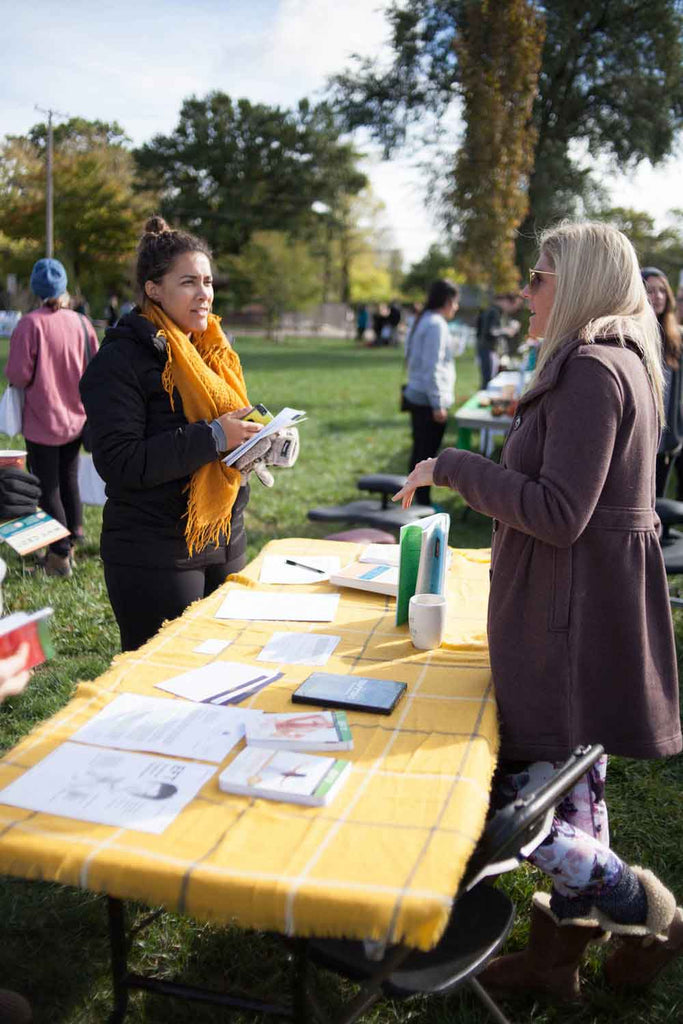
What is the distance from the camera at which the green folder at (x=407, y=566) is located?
7.94 ft

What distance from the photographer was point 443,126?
2414 cm

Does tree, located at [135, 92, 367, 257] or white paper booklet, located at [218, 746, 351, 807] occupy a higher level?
tree, located at [135, 92, 367, 257]

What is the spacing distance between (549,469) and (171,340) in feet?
4.37

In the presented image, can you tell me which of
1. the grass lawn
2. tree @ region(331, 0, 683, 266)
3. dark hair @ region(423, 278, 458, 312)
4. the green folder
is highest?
tree @ region(331, 0, 683, 266)

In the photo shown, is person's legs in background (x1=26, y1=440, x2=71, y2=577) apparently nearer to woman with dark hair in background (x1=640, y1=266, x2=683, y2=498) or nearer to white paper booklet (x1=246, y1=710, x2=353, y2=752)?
woman with dark hair in background (x1=640, y1=266, x2=683, y2=498)

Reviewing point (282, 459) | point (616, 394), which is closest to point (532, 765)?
point (616, 394)

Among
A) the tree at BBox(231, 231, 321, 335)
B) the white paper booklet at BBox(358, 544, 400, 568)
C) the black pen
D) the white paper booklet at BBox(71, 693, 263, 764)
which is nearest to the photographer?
the white paper booklet at BBox(71, 693, 263, 764)

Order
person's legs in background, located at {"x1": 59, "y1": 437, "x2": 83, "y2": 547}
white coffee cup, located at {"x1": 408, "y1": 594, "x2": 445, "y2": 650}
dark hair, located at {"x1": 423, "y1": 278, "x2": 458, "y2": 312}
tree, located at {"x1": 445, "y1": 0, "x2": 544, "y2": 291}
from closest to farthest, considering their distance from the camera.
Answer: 1. white coffee cup, located at {"x1": 408, "y1": 594, "x2": 445, "y2": 650}
2. person's legs in background, located at {"x1": 59, "y1": 437, "x2": 83, "y2": 547}
3. dark hair, located at {"x1": 423, "y1": 278, "x2": 458, "y2": 312}
4. tree, located at {"x1": 445, "y1": 0, "x2": 544, "y2": 291}

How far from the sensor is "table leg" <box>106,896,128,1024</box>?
76.8 inches

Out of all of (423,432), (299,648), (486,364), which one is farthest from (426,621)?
(486,364)

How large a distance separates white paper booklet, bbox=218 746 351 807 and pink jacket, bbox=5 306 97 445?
4.09 meters

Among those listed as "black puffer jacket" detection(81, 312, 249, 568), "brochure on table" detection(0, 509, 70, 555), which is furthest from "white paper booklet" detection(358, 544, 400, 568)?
"brochure on table" detection(0, 509, 70, 555)

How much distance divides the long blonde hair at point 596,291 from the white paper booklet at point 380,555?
4.03 ft

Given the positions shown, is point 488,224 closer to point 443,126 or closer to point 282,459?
point 443,126
